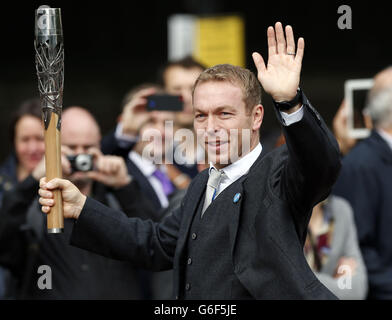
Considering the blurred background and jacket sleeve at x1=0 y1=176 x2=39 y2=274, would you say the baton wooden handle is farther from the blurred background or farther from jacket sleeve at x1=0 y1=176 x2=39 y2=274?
the blurred background

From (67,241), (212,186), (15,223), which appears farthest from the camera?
(15,223)

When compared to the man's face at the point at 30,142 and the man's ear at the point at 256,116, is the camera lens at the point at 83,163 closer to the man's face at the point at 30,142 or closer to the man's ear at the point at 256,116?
the man's face at the point at 30,142

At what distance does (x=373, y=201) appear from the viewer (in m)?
5.91

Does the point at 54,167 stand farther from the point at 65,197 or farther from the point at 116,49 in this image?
the point at 116,49

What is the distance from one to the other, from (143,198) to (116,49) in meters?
6.58

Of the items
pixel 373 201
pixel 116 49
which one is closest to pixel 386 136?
pixel 373 201

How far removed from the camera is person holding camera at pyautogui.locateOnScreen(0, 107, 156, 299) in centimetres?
492

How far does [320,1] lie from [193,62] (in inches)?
167

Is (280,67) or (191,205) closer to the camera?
(280,67)

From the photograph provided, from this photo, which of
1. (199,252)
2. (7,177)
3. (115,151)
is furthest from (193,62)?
(199,252)

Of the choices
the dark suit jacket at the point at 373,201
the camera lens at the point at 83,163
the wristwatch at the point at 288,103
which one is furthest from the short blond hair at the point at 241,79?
the dark suit jacket at the point at 373,201

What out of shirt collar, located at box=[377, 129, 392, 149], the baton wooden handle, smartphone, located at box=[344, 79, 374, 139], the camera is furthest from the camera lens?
smartphone, located at box=[344, 79, 374, 139]

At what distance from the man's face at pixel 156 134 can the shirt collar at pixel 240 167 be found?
78.7 inches

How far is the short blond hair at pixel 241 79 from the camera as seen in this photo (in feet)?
11.2
